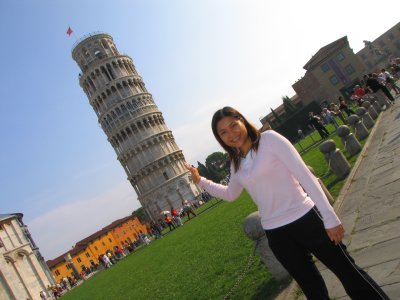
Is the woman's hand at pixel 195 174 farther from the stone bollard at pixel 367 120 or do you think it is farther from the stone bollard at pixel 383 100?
the stone bollard at pixel 383 100

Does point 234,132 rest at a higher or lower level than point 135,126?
lower

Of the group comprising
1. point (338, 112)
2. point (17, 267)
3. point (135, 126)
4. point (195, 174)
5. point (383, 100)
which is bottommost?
point (383, 100)

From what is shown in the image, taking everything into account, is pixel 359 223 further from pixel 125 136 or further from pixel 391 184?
pixel 125 136

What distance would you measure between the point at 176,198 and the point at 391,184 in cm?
6127

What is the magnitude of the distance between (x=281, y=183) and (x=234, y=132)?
0.53 m

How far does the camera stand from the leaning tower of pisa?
66.5m

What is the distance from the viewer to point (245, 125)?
2926mm

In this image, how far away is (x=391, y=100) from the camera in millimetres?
16750

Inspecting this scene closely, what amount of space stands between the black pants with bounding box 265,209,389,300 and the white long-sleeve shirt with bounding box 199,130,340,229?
0.08 metres

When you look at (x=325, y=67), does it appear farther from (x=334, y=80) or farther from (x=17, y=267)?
(x=17, y=267)

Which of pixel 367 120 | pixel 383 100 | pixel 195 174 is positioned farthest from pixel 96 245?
pixel 195 174

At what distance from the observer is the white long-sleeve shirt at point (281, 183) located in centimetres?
253

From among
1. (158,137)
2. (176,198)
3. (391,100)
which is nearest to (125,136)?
(158,137)

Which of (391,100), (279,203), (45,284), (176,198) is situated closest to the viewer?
(279,203)
